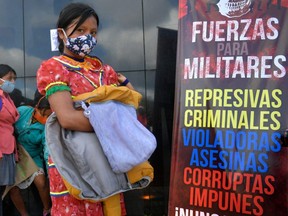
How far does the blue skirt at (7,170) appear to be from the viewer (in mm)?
2910

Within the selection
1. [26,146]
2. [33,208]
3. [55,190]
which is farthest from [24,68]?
[55,190]

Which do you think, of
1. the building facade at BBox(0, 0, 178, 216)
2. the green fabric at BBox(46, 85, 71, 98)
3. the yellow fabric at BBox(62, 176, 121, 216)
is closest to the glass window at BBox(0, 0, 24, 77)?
the building facade at BBox(0, 0, 178, 216)

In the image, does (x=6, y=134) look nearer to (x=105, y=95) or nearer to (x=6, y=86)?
(x=6, y=86)

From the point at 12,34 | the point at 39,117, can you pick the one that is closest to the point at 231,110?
the point at 39,117

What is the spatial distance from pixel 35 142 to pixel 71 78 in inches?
77.1

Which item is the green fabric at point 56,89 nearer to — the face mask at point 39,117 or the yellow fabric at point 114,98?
the yellow fabric at point 114,98

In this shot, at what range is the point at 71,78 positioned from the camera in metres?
1.50

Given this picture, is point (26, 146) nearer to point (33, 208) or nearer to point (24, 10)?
point (33, 208)

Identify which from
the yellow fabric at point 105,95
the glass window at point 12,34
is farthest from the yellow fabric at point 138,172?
the glass window at point 12,34

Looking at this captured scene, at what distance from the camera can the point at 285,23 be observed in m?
2.21

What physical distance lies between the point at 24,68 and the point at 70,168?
2.42 meters

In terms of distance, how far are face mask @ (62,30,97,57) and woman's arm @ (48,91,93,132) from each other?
0.21 metres

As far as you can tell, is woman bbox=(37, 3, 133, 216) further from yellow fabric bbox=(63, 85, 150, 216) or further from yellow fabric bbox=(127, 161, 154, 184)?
yellow fabric bbox=(127, 161, 154, 184)

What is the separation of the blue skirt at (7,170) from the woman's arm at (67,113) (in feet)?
5.51
